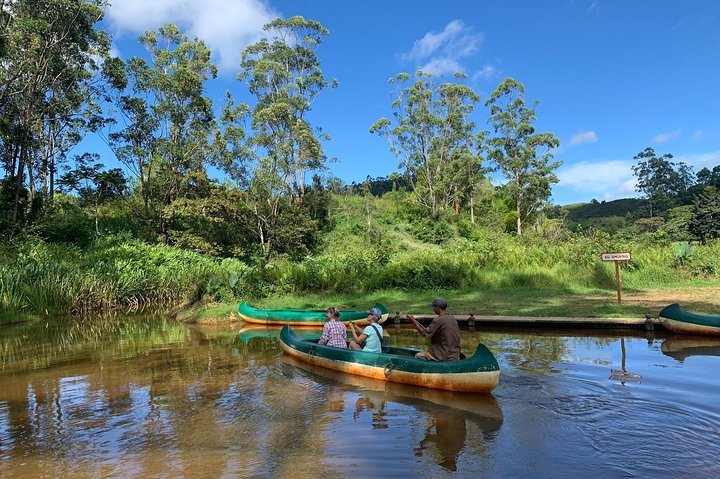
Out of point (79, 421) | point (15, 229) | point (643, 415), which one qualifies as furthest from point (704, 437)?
point (15, 229)

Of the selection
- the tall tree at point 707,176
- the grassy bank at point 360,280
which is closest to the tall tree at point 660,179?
the tall tree at point 707,176

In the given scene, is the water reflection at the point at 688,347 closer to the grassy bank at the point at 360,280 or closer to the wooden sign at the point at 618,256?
the wooden sign at the point at 618,256

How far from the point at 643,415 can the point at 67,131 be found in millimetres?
33546

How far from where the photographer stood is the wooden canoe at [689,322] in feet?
32.3

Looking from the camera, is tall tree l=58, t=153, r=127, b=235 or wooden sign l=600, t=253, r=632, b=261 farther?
tall tree l=58, t=153, r=127, b=235

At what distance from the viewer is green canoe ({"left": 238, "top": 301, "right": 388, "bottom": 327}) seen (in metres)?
13.8

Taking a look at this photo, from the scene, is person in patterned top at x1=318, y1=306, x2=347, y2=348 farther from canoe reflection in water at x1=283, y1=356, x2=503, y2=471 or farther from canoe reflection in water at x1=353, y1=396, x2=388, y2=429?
canoe reflection in water at x1=353, y1=396, x2=388, y2=429

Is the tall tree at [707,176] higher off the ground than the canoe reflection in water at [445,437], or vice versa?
the tall tree at [707,176]

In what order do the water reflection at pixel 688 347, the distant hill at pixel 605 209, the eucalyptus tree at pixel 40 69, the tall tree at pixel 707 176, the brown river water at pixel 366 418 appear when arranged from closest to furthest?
the brown river water at pixel 366 418
the water reflection at pixel 688 347
the eucalyptus tree at pixel 40 69
the tall tree at pixel 707 176
the distant hill at pixel 605 209

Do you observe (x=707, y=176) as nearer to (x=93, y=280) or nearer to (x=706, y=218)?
(x=706, y=218)

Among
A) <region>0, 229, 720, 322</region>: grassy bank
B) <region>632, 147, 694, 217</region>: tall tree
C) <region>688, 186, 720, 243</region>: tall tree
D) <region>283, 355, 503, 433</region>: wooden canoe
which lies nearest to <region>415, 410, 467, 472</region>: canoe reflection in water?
<region>283, 355, 503, 433</region>: wooden canoe

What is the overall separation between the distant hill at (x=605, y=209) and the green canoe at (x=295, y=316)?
193ft

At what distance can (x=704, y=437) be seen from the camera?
518 cm

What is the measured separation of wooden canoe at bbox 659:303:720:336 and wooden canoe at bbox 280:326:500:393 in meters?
5.83
